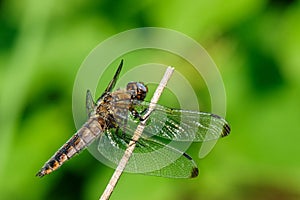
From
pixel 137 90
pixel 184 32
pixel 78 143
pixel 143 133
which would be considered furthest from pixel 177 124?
pixel 184 32

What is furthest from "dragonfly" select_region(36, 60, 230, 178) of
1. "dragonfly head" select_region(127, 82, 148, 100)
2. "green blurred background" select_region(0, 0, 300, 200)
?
"green blurred background" select_region(0, 0, 300, 200)

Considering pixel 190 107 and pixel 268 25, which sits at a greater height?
pixel 268 25

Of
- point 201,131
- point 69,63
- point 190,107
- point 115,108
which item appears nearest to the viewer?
point 201,131

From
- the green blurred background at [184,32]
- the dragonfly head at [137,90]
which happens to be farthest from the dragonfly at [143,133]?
the green blurred background at [184,32]

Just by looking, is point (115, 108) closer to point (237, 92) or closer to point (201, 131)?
point (201, 131)

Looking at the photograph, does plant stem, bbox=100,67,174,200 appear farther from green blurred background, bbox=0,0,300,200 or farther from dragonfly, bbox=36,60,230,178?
green blurred background, bbox=0,0,300,200

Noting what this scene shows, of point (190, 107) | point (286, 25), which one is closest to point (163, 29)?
point (190, 107)

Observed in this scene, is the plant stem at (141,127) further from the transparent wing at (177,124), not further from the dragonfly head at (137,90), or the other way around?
the dragonfly head at (137,90)

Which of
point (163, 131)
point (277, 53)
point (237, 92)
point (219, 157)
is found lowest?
point (163, 131)
